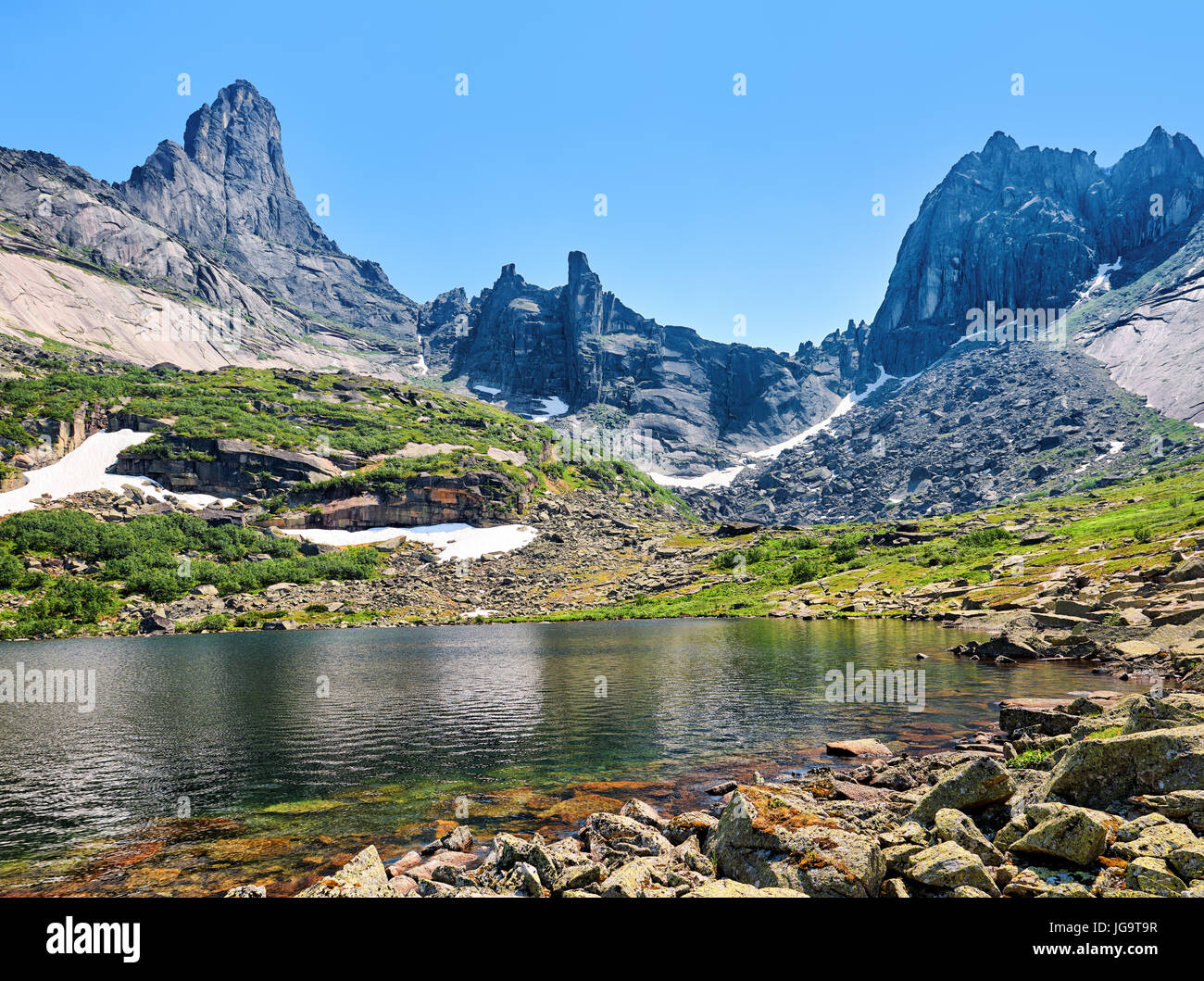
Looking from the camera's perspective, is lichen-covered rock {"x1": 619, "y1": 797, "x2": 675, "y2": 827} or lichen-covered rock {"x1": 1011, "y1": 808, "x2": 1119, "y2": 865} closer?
lichen-covered rock {"x1": 1011, "y1": 808, "x2": 1119, "y2": 865}

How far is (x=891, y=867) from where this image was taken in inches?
547

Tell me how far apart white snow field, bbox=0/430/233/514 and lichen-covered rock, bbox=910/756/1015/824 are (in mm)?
215352

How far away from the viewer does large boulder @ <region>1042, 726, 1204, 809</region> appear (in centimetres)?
1461

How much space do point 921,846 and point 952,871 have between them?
74.3 inches

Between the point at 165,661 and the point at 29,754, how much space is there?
48.3 m

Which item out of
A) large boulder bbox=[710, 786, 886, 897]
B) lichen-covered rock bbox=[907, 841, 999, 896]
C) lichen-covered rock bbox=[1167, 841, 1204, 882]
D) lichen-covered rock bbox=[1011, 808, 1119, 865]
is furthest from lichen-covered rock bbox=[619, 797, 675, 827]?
lichen-covered rock bbox=[1167, 841, 1204, 882]

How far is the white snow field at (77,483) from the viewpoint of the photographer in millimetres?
166375

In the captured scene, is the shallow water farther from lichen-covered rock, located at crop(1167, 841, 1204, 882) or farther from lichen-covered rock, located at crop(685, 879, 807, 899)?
lichen-covered rock, located at crop(1167, 841, 1204, 882)

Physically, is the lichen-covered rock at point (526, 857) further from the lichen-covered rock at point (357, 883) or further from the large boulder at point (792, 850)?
the large boulder at point (792, 850)

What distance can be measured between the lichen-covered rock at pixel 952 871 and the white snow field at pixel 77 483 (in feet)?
710

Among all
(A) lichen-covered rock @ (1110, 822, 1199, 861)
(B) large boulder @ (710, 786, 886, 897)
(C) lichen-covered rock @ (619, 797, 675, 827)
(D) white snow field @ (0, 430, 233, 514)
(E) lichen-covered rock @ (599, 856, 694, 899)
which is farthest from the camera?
(D) white snow field @ (0, 430, 233, 514)

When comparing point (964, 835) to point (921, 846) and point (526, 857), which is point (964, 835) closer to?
point (921, 846)
